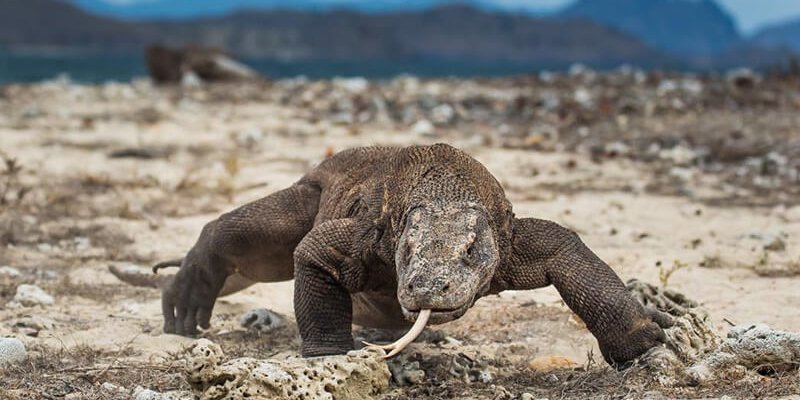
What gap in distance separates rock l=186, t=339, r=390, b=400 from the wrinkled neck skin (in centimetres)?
42

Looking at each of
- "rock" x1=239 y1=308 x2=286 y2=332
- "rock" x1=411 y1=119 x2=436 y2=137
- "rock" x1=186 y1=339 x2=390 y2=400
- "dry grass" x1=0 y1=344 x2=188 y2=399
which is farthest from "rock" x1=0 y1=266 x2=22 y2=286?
"rock" x1=411 y1=119 x2=436 y2=137

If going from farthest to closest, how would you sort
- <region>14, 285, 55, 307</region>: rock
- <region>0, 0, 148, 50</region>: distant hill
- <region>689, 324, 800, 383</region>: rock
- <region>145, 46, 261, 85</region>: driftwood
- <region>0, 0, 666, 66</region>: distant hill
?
<region>0, 0, 666, 66</region>: distant hill, <region>0, 0, 148, 50</region>: distant hill, <region>145, 46, 261, 85</region>: driftwood, <region>14, 285, 55, 307</region>: rock, <region>689, 324, 800, 383</region>: rock

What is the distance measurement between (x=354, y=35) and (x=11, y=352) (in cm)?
11566

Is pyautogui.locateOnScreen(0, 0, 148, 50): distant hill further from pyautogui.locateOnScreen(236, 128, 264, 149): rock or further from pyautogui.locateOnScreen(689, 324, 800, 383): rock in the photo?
pyautogui.locateOnScreen(689, 324, 800, 383): rock

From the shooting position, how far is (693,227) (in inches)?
367

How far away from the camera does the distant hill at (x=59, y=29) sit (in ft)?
357

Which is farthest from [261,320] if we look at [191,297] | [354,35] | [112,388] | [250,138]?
[354,35]

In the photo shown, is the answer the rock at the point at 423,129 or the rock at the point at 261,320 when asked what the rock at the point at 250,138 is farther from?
the rock at the point at 261,320

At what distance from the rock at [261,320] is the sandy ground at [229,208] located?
0.08 metres

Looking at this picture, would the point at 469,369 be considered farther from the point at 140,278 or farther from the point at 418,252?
the point at 140,278

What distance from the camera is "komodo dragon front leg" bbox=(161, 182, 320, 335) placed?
19.6 feet

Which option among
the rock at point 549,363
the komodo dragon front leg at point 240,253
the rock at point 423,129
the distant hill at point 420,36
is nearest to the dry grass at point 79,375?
the komodo dragon front leg at point 240,253

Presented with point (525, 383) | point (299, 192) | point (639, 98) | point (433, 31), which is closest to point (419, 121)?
point (639, 98)

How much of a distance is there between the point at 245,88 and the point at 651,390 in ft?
59.5
